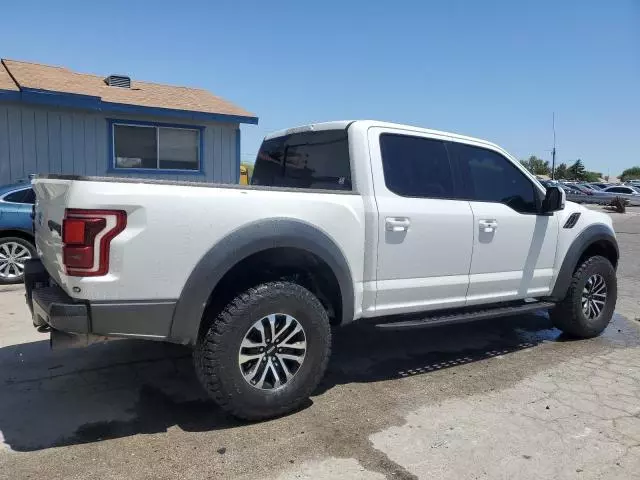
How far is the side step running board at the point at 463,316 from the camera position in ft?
13.4

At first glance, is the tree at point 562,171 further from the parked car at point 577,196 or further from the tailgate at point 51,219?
the tailgate at point 51,219

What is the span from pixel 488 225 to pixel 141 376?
3.08 m

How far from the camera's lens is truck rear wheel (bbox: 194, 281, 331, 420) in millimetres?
3301

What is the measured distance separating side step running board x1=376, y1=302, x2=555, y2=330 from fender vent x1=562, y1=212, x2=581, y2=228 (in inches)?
30.4

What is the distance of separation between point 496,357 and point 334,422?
6.98 ft

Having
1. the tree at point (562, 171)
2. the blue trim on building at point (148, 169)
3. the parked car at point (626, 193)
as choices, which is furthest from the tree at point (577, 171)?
the blue trim on building at point (148, 169)

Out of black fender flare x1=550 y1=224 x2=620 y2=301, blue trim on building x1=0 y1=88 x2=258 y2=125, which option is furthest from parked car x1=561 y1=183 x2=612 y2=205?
black fender flare x1=550 y1=224 x2=620 y2=301

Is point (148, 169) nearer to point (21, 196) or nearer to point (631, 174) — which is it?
point (21, 196)

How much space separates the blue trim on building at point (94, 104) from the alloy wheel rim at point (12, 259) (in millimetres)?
3393

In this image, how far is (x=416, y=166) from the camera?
14.2 ft

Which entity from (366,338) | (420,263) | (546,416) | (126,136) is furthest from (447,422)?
(126,136)

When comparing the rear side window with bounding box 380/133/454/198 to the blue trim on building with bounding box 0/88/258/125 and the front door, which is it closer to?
the front door

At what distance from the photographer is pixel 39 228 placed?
3727 millimetres

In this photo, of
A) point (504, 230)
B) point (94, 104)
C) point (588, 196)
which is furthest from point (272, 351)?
point (588, 196)
